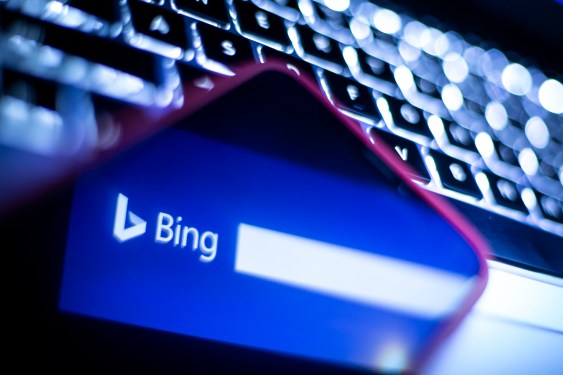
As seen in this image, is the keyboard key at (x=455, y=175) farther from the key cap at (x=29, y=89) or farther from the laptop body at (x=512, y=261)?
the key cap at (x=29, y=89)

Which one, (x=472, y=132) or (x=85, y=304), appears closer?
(x=85, y=304)

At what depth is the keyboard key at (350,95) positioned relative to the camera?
1.36ft

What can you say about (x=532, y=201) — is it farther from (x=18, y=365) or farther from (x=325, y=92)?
(x=18, y=365)

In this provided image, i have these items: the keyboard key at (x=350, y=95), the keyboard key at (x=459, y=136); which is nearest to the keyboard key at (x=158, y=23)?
the keyboard key at (x=350, y=95)

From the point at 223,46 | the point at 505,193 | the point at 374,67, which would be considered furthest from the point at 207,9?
the point at 505,193

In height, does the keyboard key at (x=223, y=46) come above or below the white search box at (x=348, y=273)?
above

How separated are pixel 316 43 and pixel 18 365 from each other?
0.28 m

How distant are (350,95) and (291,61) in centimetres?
5

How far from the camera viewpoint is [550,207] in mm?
472

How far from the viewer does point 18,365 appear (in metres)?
0.26

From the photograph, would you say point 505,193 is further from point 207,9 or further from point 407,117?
point 207,9

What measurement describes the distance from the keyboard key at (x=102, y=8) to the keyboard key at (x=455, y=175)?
0.22 metres

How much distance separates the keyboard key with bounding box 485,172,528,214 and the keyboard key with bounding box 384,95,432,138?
6 centimetres

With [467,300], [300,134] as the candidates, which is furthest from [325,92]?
[467,300]
